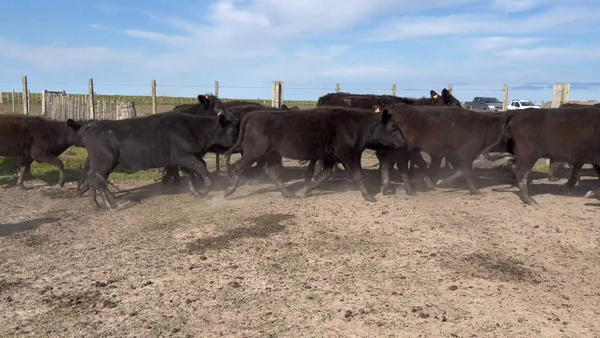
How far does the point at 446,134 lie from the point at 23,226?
6.89m

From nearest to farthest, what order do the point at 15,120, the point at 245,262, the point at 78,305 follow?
1. the point at 78,305
2. the point at 245,262
3. the point at 15,120

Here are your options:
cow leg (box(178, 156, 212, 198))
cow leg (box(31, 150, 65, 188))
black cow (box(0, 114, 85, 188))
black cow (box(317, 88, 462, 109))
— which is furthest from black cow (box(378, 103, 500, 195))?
black cow (box(0, 114, 85, 188))

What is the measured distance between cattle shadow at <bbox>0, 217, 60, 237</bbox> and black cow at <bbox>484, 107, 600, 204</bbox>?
7.30 meters

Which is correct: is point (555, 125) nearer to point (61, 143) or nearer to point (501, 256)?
point (501, 256)

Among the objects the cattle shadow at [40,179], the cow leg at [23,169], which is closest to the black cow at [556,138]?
the cattle shadow at [40,179]

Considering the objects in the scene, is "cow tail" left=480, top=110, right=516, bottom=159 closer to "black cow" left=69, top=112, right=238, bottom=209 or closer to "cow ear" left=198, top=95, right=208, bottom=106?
"black cow" left=69, top=112, right=238, bottom=209

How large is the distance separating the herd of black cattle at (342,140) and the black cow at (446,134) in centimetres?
2

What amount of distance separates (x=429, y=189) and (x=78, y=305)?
21.6 ft

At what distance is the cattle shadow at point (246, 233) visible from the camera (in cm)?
570

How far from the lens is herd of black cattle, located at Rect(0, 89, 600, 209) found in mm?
7707

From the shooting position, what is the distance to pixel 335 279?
468cm

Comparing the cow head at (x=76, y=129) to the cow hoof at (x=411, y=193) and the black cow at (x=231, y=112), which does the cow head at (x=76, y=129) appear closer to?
the black cow at (x=231, y=112)

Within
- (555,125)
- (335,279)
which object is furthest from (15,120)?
(555,125)

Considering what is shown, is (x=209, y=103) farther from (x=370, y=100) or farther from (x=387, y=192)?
(x=387, y=192)
